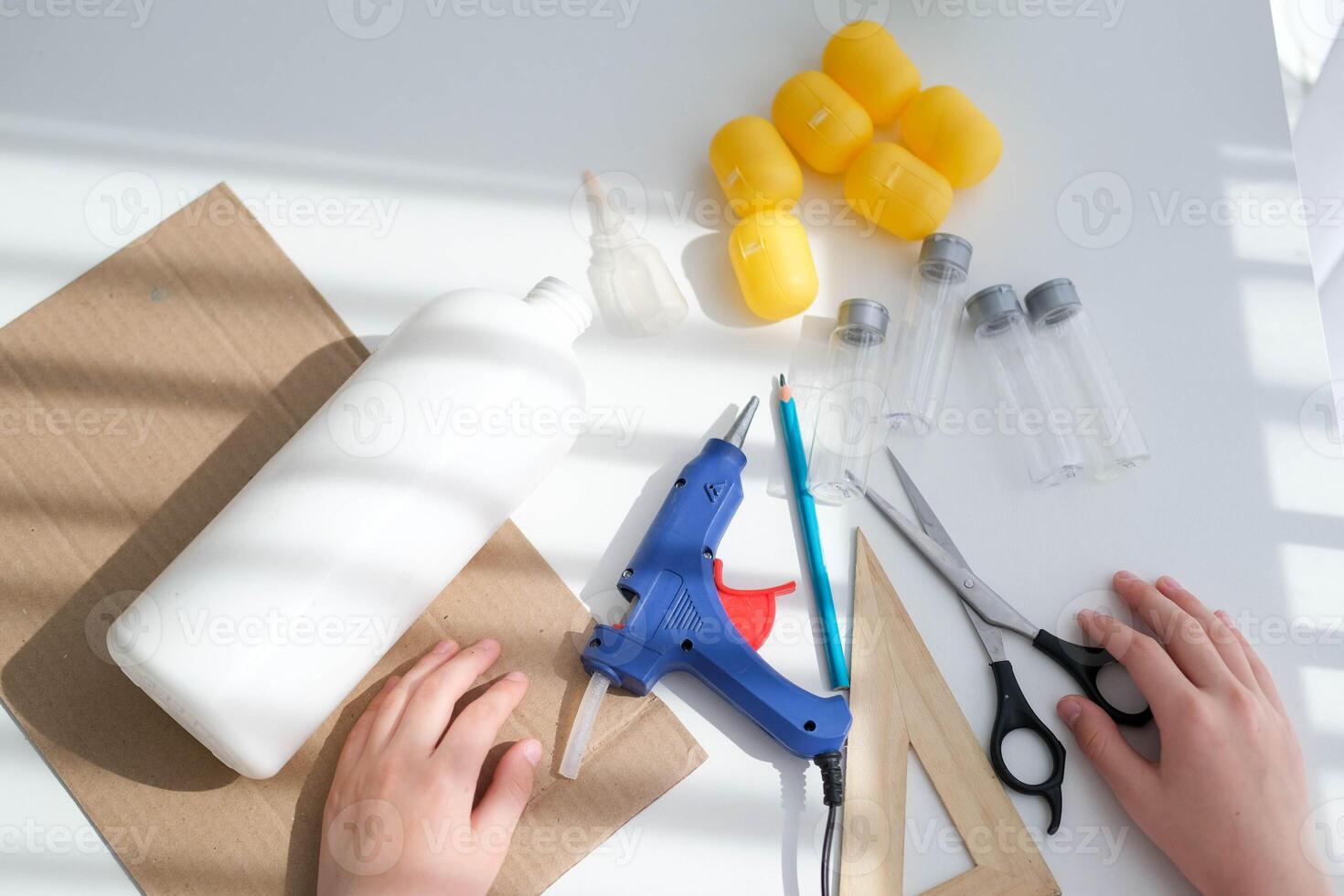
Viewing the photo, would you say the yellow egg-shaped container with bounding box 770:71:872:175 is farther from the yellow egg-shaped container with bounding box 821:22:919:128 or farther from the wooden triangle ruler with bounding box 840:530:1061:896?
the wooden triangle ruler with bounding box 840:530:1061:896

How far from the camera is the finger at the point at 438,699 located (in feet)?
2.64

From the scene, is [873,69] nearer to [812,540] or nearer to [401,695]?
[812,540]

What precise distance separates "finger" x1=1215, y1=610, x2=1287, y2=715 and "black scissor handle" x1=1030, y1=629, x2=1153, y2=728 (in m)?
0.10

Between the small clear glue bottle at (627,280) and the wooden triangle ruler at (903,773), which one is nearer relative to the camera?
the wooden triangle ruler at (903,773)

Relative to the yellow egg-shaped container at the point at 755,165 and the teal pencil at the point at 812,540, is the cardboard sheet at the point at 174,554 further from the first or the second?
the yellow egg-shaped container at the point at 755,165

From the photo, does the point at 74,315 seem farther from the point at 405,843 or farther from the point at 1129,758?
the point at 1129,758

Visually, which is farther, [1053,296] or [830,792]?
[1053,296]

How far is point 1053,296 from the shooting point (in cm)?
93

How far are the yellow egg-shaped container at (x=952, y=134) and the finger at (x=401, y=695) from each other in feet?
2.12

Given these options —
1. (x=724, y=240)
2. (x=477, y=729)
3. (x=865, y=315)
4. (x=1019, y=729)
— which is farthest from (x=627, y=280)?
(x=1019, y=729)

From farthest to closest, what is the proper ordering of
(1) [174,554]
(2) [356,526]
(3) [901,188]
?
(3) [901,188], (1) [174,554], (2) [356,526]

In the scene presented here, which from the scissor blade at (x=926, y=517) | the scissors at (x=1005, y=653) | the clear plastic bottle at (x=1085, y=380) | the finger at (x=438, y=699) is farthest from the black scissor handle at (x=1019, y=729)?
the finger at (x=438, y=699)

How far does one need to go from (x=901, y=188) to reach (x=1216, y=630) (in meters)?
0.49

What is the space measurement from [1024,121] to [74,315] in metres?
0.95
